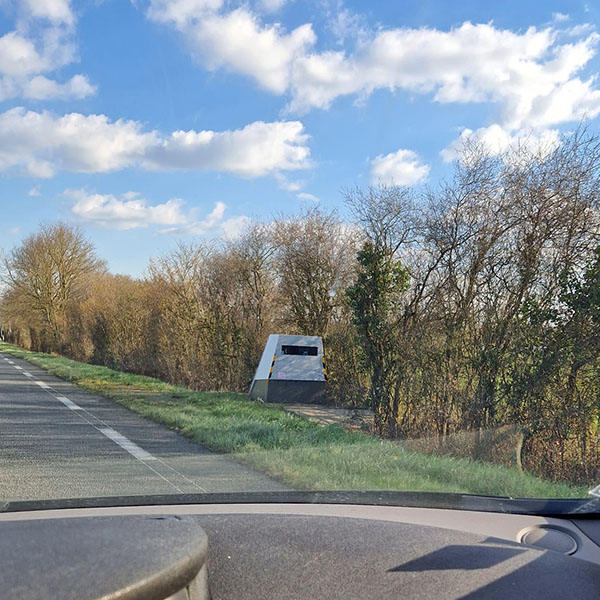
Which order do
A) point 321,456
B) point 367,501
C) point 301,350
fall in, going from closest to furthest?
point 367,501 < point 321,456 < point 301,350

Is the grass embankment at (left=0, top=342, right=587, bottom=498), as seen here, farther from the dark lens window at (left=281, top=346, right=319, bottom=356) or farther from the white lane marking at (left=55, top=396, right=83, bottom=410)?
the dark lens window at (left=281, top=346, right=319, bottom=356)

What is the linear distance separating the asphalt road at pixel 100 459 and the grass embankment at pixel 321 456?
0.36 m

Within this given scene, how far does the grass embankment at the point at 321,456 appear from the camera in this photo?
6160 mm

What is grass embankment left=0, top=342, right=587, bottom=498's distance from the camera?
6160mm

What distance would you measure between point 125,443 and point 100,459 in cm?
125

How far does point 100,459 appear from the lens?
7336 mm

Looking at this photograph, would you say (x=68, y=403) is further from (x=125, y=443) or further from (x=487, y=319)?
(x=487, y=319)

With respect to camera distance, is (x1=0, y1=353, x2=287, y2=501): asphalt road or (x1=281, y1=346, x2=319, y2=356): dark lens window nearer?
(x1=0, y1=353, x2=287, y2=501): asphalt road

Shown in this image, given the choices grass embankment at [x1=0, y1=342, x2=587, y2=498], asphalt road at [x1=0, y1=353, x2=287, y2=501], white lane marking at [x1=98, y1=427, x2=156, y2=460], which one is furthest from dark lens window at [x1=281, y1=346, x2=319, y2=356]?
white lane marking at [x1=98, y1=427, x2=156, y2=460]

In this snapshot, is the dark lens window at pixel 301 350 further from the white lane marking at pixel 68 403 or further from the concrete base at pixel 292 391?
the white lane marking at pixel 68 403

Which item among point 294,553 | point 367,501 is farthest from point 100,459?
point 294,553

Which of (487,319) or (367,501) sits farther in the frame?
(487,319)

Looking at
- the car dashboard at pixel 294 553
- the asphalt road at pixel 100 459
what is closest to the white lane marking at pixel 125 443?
the asphalt road at pixel 100 459

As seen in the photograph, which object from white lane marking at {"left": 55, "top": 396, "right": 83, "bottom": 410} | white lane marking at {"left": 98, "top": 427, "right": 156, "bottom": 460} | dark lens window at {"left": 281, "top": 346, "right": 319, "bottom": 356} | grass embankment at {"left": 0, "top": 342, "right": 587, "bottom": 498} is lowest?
white lane marking at {"left": 55, "top": 396, "right": 83, "bottom": 410}
